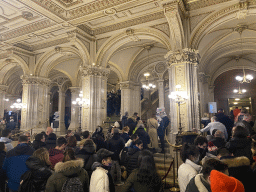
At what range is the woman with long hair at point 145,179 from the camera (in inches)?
79.2

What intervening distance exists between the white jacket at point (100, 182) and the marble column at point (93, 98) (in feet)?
25.3

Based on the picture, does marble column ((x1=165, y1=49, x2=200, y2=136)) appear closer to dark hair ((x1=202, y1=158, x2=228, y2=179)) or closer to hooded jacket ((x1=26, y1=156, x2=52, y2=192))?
dark hair ((x1=202, y1=158, x2=228, y2=179))

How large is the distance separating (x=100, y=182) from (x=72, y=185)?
31cm

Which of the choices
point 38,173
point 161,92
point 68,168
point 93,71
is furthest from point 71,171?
point 161,92

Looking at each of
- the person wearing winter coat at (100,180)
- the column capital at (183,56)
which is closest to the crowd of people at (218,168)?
the person wearing winter coat at (100,180)

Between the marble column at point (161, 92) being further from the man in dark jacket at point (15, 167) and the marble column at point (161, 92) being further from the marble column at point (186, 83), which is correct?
the man in dark jacket at point (15, 167)

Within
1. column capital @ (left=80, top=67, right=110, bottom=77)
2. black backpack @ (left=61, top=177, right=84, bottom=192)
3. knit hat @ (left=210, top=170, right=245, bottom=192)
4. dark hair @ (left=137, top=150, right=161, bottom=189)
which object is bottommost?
black backpack @ (left=61, top=177, right=84, bottom=192)

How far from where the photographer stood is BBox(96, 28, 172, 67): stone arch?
8.79 meters

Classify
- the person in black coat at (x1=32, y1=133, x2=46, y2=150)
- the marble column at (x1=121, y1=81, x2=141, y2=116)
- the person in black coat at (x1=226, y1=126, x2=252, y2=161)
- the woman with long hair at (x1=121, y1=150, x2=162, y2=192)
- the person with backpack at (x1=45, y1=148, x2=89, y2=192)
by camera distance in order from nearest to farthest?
1. the woman with long hair at (x1=121, y1=150, x2=162, y2=192)
2. the person with backpack at (x1=45, y1=148, x2=89, y2=192)
3. the person in black coat at (x1=226, y1=126, x2=252, y2=161)
4. the person in black coat at (x1=32, y1=133, x2=46, y2=150)
5. the marble column at (x1=121, y1=81, x2=141, y2=116)

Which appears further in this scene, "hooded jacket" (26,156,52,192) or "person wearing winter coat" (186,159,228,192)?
"hooded jacket" (26,156,52,192)

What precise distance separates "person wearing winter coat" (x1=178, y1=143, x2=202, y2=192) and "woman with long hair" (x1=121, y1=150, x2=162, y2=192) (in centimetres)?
35

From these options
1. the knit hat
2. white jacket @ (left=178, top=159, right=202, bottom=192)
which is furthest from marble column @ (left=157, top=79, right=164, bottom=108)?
the knit hat

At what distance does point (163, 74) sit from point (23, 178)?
41.8 ft

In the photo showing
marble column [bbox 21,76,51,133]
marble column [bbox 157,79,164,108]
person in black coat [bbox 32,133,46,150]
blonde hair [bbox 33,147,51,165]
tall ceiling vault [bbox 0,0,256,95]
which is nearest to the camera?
blonde hair [bbox 33,147,51,165]
